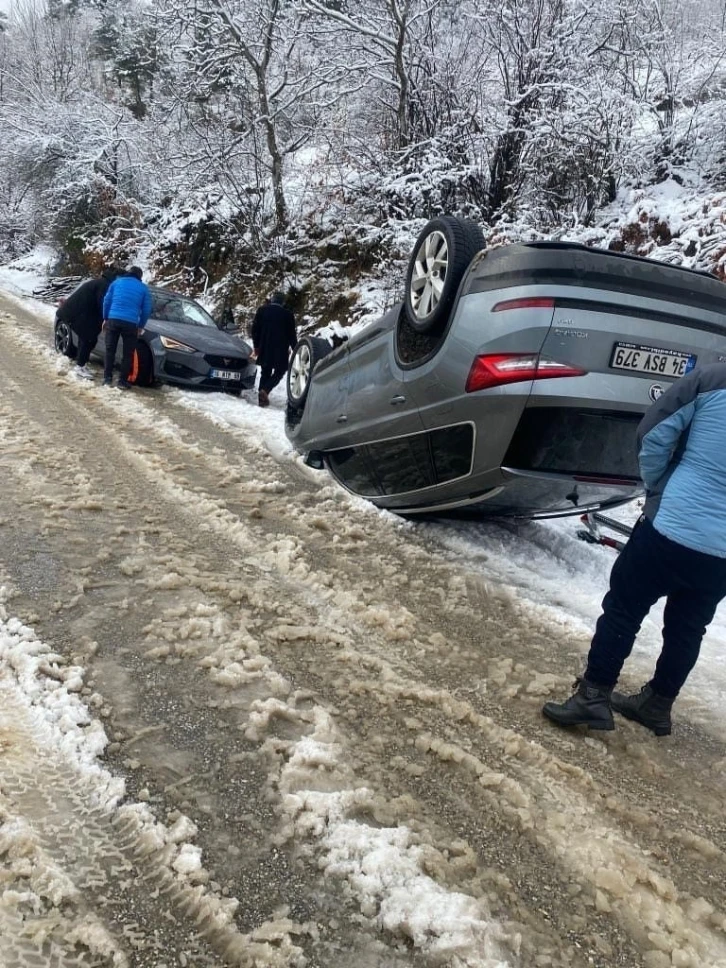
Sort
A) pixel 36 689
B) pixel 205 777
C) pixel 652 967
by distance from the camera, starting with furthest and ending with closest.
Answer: pixel 36 689 → pixel 205 777 → pixel 652 967

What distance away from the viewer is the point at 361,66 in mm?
13219

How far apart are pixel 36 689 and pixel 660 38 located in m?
13.7

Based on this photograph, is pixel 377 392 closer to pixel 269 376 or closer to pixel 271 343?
pixel 269 376

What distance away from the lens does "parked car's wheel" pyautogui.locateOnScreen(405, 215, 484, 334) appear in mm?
3885

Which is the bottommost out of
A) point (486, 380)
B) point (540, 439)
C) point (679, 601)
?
point (679, 601)

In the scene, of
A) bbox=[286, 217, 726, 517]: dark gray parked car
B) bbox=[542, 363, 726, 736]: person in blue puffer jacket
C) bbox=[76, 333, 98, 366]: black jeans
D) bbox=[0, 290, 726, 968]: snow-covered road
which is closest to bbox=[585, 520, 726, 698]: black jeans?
bbox=[542, 363, 726, 736]: person in blue puffer jacket

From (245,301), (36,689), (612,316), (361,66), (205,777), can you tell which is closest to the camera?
(205,777)

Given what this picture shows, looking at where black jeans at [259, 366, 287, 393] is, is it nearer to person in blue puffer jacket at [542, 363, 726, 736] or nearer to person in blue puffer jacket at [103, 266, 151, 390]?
person in blue puffer jacket at [103, 266, 151, 390]

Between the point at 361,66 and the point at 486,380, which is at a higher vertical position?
the point at 361,66

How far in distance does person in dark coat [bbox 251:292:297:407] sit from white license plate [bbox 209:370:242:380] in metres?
0.39

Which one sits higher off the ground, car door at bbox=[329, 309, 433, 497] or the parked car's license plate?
the parked car's license plate

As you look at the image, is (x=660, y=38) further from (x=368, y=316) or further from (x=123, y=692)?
(x=123, y=692)

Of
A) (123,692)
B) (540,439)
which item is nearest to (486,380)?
(540,439)

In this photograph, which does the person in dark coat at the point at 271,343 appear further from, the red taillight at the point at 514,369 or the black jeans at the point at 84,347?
the red taillight at the point at 514,369
